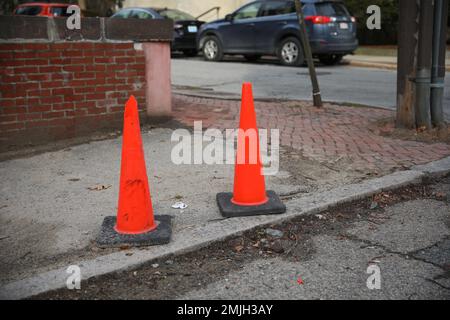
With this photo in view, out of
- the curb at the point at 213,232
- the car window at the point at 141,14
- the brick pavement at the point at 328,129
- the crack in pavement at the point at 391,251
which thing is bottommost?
the crack in pavement at the point at 391,251

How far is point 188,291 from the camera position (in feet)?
9.70

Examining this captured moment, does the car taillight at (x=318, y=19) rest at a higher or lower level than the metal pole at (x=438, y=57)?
higher

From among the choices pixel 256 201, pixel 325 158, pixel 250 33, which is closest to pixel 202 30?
pixel 250 33

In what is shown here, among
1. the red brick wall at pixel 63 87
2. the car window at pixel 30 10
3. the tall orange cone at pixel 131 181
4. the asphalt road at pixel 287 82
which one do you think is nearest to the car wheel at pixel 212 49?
the asphalt road at pixel 287 82

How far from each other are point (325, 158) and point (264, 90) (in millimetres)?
4997

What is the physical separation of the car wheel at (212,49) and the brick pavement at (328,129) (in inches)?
300

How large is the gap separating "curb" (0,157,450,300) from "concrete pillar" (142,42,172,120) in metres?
2.85

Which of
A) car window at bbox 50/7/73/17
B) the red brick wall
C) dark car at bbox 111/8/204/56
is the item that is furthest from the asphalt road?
car window at bbox 50/7/73/17

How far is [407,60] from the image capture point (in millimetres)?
6250

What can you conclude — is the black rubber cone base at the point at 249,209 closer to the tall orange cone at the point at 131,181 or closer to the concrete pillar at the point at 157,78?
the tall orange cone at the point at 131,181

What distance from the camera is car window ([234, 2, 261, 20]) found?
603 inches

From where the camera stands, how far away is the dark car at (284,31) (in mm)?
13836

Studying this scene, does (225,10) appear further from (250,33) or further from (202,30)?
(250,33)

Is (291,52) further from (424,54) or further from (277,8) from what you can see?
(424,54)
